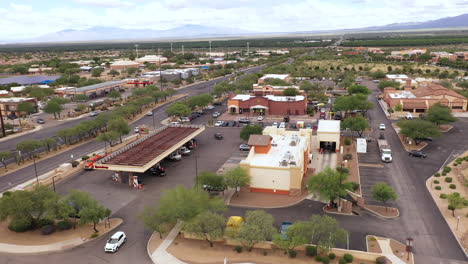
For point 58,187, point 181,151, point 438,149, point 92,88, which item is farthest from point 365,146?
point 92,88

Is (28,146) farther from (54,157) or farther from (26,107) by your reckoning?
(26,107)

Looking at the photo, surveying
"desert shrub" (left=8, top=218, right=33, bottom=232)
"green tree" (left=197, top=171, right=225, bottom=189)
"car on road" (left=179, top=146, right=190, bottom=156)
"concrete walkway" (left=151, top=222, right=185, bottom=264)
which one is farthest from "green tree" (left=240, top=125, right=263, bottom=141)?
"desert shrub" (left=8, top=218, right=33, bottom=232)

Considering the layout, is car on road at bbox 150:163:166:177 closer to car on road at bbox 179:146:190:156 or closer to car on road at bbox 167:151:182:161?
car on road at bbox 167:151:182:161

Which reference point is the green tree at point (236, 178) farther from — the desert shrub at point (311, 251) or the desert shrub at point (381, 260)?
the desert shrub at point (381, 260)

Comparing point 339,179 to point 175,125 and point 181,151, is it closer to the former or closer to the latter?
point 181,151

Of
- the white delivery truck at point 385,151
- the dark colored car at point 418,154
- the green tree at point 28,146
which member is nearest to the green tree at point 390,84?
the white delivery truck at point 385,151

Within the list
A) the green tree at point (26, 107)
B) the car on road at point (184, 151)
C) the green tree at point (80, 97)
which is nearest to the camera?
the car on road at point (184, 151)
